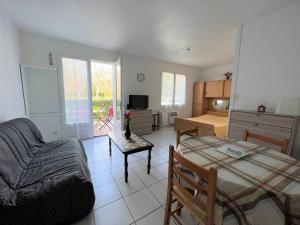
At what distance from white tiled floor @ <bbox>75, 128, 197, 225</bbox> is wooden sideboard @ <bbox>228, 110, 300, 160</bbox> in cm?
151

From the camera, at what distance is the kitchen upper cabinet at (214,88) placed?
487 cm

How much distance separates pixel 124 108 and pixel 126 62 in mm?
1476

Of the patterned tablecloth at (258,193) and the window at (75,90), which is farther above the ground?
the window at (75,90)

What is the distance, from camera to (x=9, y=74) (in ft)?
7.38

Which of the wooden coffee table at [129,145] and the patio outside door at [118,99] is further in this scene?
the patio outside door at [118,99]

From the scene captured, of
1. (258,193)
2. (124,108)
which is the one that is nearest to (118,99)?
(124,108)

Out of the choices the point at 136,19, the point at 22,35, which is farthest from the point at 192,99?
the point at 22,35

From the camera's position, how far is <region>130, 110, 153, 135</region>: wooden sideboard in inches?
158

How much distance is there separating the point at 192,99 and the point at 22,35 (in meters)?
5.84

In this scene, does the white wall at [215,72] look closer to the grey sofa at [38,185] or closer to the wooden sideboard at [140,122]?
the wooden sideboard at [140,122]

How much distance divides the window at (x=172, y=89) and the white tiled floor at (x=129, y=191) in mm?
2799

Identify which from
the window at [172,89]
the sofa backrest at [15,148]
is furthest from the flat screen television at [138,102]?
the sofa backrest at [15,148]

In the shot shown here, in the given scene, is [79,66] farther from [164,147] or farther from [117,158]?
[164,147]

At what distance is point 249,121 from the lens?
2.15 meters
